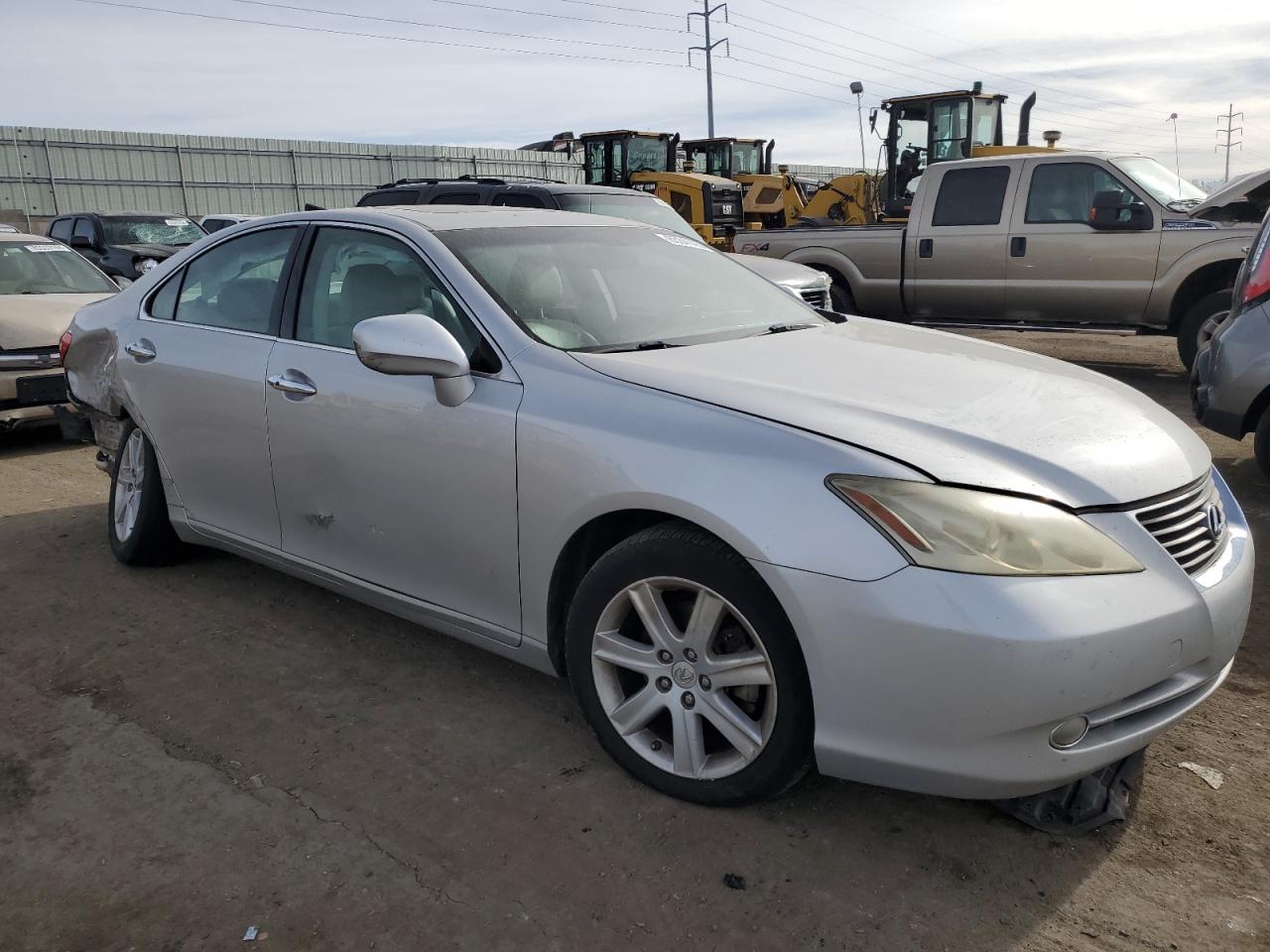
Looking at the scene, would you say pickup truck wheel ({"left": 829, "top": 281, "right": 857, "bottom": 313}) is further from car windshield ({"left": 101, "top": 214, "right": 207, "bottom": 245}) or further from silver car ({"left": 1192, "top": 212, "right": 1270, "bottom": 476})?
car windshield ({"left": 101, "top": 214, "right": 207, "bottom": 245})

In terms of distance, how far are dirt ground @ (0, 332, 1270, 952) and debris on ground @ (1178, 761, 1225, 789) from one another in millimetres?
32

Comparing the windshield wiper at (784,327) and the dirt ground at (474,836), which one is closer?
the dirt ground at (474,836)

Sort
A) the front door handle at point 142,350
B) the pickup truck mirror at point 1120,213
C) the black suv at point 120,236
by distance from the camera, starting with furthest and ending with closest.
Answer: the black suv at point 120,236 → the pickup truck mirror at point 1120,213 → the front door handle at point 142,350

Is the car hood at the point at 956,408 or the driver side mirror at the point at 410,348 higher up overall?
the driver side mirror at the point at 410,348

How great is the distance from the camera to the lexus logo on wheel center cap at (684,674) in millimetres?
2766

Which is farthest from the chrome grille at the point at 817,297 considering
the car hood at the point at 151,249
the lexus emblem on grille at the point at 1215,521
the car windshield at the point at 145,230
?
the car windshield at the point at 145,230

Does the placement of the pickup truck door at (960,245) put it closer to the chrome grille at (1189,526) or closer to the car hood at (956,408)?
the car hood at (956,408)

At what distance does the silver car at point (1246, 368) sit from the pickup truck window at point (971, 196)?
4.48 m

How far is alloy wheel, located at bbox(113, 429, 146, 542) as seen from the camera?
4727 mm

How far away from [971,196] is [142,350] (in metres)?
8.14

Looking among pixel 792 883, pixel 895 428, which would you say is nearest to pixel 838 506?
pixel 895 428

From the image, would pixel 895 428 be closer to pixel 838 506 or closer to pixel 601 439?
pixel 838 506

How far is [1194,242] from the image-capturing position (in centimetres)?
895

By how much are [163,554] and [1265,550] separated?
16.3 feet
